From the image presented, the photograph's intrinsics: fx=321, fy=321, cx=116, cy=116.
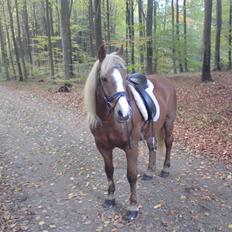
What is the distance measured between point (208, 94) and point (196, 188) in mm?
8553

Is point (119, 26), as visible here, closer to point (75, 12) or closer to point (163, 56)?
point (75, 12)

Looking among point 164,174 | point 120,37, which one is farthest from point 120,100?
point 120,37

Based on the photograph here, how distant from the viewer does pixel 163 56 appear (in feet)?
73.0

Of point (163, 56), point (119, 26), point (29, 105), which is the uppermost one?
point (119, 26)

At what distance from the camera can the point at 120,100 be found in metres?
3.96

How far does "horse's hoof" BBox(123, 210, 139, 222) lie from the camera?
4.72 meters

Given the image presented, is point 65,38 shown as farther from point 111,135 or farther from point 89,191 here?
point 111,135

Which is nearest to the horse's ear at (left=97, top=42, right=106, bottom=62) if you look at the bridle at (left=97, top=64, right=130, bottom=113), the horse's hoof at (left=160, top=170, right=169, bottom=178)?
the bridle at (left=97, top=64, right=130, bottom=113)

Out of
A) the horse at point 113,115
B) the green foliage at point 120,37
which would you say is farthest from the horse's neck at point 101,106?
the green foliage at point 120,37

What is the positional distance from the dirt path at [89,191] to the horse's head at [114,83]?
69.7 inches

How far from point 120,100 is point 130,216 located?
6.09 ft

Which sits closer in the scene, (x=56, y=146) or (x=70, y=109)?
(x=56, y=146)

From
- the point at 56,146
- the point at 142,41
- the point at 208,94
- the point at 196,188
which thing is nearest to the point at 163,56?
the point at 142,41

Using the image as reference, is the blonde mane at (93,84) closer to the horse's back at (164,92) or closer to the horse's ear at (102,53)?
the horse's ear at (102,53)
